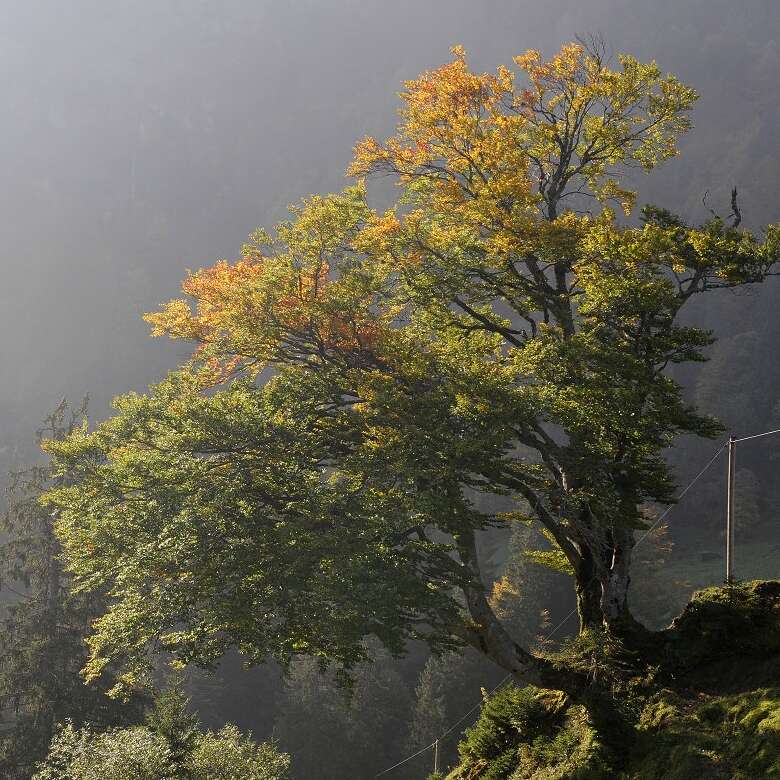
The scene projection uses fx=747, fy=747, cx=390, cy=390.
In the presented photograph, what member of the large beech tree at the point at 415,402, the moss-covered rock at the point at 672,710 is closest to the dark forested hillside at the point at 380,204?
the large beech tree at the point at 415,402

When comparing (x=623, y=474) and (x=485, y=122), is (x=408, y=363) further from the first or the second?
(x=485, y=122)

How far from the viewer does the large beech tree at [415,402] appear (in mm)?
12477

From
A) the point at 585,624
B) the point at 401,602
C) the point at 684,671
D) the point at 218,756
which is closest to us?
the point at 401,602

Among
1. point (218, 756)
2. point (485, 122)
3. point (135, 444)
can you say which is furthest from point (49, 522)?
point (485, 122)

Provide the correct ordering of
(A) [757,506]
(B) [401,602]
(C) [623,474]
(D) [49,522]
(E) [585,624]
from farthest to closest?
(A) [757,506] < (D) [49,522] < (E) [585,624] < (C) [623,474] < (B) [401,602]

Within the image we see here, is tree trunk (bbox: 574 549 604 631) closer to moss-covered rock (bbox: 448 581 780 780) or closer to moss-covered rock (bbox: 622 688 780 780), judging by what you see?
moss-covered rock (bbox: 448 581 780 780)

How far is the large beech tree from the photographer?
40.9 feet

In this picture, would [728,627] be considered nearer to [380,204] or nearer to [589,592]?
[589,592]

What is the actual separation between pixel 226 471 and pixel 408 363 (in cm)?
405

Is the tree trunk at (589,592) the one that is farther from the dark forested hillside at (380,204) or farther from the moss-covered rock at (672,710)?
the dark forested hillside at (380,204)

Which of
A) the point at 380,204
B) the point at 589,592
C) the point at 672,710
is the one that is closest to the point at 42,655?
the point at 589,592

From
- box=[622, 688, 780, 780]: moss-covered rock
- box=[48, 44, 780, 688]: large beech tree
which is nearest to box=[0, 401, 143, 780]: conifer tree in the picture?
box=[48, 44, 780, 688]: large beech tree

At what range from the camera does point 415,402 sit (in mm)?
13906

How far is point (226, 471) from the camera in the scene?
13.4 meters
